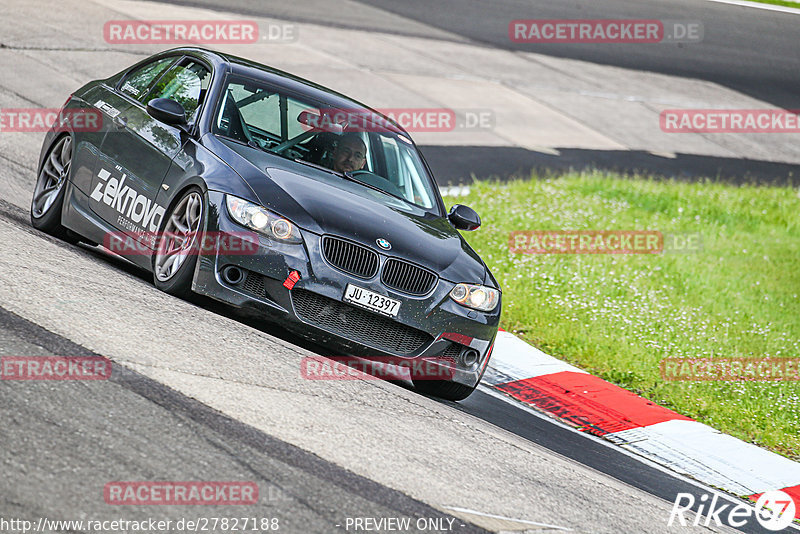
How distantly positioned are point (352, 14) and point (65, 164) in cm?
1683

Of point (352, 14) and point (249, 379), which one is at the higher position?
point (352, 14)

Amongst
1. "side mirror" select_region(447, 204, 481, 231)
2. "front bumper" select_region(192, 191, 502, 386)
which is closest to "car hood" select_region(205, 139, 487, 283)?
"front bumper" select_region(192, 191, 502, 386)

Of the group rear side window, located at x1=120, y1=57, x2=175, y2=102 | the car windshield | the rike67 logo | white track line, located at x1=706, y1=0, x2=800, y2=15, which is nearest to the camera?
the rike67 logo

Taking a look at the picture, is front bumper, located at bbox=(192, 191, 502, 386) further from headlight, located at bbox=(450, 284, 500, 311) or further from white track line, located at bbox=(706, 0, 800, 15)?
white track line, located at bbox=(706, 0, 800, 15)

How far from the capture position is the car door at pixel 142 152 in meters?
7.26

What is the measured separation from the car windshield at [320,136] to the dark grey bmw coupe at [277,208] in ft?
0.03

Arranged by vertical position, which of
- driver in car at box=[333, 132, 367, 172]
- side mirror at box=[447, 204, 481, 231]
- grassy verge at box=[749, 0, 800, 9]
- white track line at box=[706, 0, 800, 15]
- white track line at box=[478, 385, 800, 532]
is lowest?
white track line at box=[478, 385, 800, 532]

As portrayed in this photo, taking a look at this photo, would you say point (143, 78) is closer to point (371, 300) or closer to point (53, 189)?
point (53, 189)

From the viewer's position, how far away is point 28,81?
1428 cm

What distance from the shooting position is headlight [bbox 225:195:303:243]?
21.3 feet

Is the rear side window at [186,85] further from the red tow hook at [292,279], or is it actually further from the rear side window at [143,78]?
the red tow hook at [292,279]

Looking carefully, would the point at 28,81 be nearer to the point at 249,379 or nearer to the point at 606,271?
the point at 606,271

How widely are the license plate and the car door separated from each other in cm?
143

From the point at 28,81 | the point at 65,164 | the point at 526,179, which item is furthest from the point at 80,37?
the point at 65,164
